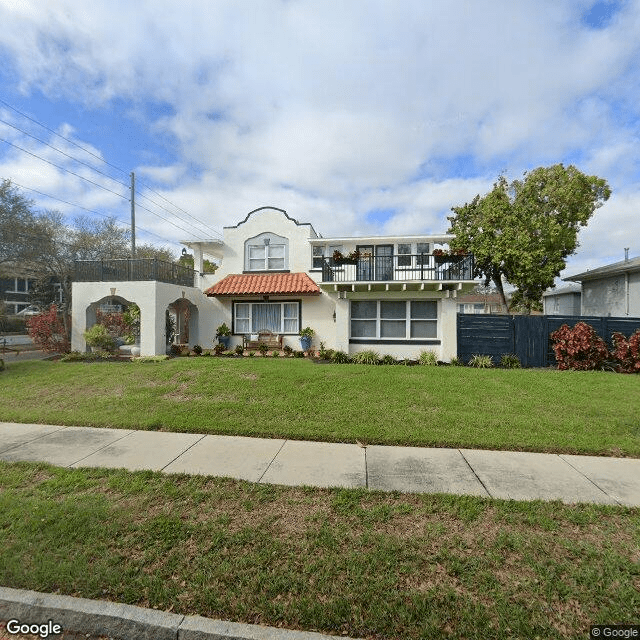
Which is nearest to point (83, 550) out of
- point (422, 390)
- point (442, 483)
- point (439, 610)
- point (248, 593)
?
point (248, 593)

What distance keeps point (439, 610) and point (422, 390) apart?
595 centimetres

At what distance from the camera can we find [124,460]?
4531mm

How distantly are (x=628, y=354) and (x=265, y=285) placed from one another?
13.1 metres

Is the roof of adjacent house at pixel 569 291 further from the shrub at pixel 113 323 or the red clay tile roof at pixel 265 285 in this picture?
the shrub at pixel 113 323

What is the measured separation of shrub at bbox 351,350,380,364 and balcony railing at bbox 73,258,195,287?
8.25 m

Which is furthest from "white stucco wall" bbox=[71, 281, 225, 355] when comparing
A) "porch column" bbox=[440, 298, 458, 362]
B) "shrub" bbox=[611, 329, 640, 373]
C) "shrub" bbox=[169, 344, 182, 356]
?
"shrub" bbox=[611, 329, 640, 373]

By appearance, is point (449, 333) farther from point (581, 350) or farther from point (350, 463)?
point (350, 463)

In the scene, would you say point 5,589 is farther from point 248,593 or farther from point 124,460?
Answer: point 124,460

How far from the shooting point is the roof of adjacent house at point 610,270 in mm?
16188

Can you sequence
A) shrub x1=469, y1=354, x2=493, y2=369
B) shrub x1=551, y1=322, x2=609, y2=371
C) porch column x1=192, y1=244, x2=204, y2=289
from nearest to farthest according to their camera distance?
shrub x1=551, y1=322, x2=609, y2=371 → shrub x1=469, y1=354, x2=493, y2=369 → porch column x1=192, y1=244, x2=204, y2=289

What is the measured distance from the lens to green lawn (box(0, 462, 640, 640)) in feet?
7.14

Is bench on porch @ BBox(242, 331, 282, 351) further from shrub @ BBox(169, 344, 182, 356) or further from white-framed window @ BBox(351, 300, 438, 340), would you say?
white-framed window @ BBox(351, 300, 438, 340)

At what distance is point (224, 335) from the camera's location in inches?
593

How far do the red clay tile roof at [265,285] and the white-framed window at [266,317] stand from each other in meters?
0.95
